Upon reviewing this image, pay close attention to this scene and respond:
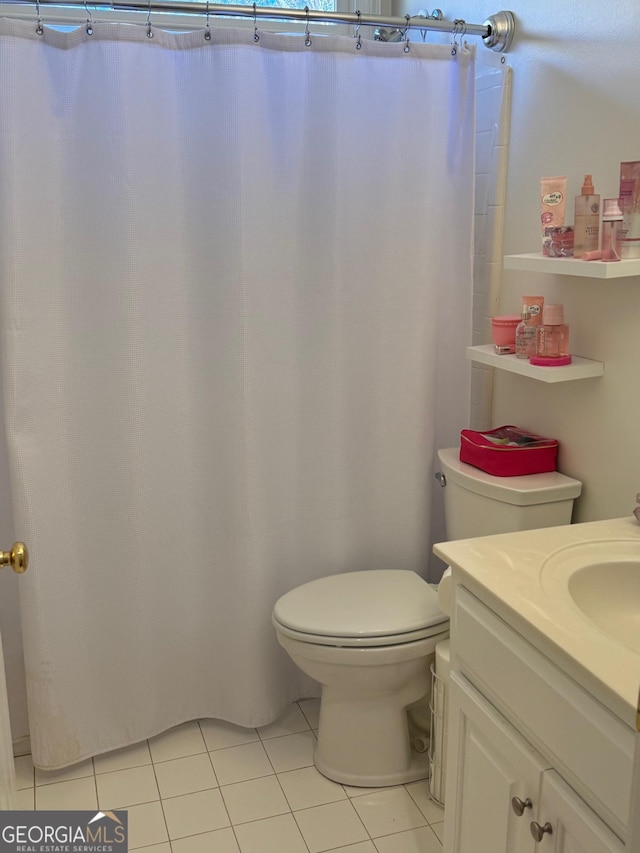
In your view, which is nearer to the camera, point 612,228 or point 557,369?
point 612,228

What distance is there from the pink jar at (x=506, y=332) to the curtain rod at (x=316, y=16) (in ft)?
2.23

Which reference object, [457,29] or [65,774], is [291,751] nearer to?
[65,774]

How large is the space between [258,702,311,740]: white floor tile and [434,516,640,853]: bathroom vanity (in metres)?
0.77

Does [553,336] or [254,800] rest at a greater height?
[553,336]

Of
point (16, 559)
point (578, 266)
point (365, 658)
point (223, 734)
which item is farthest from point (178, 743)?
point (578, 266)

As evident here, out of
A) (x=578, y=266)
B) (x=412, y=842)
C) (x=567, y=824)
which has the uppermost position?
(x=578, y=266)

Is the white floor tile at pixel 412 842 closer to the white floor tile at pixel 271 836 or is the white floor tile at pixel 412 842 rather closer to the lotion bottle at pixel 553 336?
the white floor tile at pixel 271 836

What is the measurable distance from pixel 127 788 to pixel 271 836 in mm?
404

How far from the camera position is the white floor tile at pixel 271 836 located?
6.42 ft

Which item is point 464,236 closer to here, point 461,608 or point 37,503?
point 461,608

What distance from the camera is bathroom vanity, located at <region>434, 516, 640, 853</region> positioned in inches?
46.2

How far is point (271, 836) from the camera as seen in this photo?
1994 mm

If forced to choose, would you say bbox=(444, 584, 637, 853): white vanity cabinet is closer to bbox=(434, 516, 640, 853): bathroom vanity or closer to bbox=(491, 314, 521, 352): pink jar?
bbox=(434, 516, 640, 853): bathroom vanity

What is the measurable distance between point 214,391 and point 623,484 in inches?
38.9
